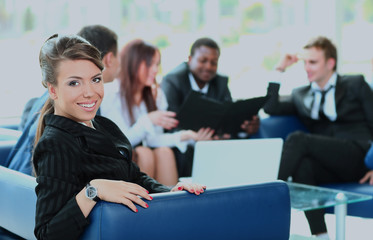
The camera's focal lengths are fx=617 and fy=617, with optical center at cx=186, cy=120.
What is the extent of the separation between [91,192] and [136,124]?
191 centimetres

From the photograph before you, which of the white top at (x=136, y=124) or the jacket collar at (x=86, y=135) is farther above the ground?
the jacket collar at (x=86, y=135)

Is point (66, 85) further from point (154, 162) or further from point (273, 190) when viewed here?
point (154, 162)

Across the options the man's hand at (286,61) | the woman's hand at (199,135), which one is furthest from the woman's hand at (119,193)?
the man's hand at (286,61)

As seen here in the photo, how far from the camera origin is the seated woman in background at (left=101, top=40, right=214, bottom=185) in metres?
3.67

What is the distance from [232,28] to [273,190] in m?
4.00

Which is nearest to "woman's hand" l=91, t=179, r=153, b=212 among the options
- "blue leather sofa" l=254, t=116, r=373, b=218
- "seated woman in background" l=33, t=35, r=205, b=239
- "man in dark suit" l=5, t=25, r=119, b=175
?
"seated woman in background" l=33, t=35, r=205, b=239

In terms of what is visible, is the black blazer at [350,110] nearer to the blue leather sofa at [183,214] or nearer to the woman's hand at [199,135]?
the woman's hand at [199,135]

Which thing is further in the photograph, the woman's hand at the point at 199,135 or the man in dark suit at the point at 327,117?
the man in dark suit at the point at 327,117

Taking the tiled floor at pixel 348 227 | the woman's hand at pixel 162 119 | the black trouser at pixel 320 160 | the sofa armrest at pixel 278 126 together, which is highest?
the woman's hand at pixel 162 119

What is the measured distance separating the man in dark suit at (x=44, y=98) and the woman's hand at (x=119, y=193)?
98 centimetres

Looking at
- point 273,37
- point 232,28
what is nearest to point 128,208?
point 232,28

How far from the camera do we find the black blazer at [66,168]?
177cm

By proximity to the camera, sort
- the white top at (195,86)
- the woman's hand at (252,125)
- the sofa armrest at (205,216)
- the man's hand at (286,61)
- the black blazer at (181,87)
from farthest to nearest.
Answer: the man's hand at (286,61) → the white top at (195,86) → the black blazer at (181,87) → the woman's hand at (252,125) → the sofa armrest at (205,216)

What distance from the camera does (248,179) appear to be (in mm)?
3061
